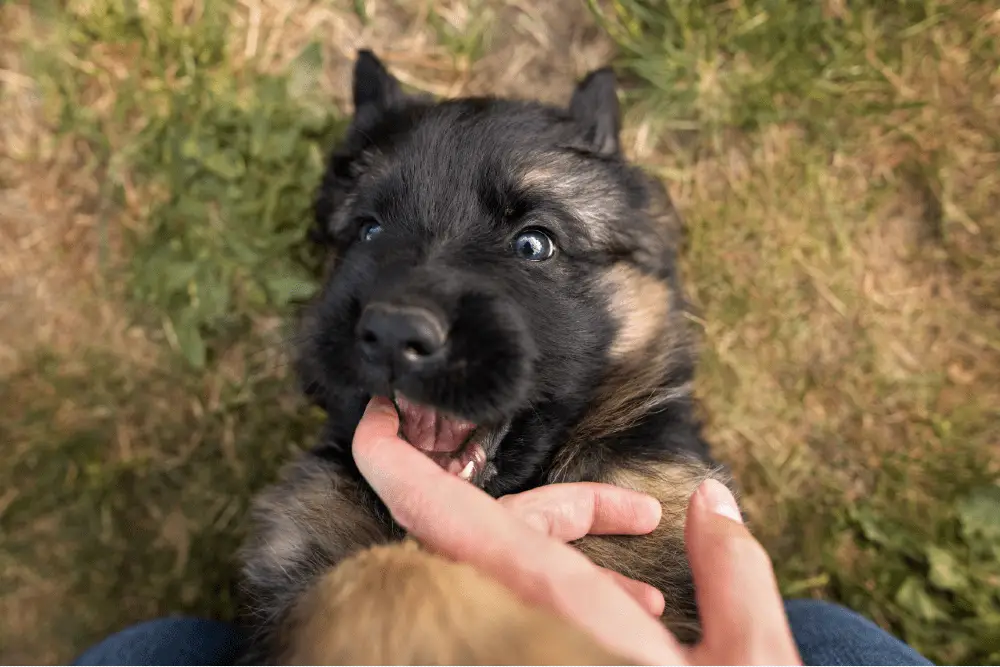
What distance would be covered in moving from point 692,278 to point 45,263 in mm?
2756

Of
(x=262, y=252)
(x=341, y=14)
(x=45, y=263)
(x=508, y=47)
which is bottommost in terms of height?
(x=45, y=263)

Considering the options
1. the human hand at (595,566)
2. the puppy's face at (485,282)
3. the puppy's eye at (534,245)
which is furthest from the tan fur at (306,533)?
the puppy's eye at (534,245)

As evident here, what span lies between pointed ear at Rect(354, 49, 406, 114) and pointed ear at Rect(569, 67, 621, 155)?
0.61 meters

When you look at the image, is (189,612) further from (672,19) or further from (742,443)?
(672,19)

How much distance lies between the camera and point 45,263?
2.93 metres

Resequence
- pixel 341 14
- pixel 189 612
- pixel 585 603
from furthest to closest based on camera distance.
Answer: pixel 341 14
pixel 189 612
pixel 585 603

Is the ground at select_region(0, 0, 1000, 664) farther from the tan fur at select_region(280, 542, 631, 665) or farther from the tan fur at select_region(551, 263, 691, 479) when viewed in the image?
the tan fur at select_region(280, 542, 631, 665)

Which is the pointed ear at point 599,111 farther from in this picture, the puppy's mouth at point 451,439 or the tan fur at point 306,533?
the tan fur at point 306,533

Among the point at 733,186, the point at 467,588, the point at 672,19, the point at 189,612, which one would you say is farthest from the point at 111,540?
the point at 672,19

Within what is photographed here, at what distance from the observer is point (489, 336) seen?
156cm

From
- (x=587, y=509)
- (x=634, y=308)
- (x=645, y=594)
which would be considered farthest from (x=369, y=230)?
(x=645, y=594)

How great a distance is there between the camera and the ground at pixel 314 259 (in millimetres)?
2805

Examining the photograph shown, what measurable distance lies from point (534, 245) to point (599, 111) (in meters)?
0.65

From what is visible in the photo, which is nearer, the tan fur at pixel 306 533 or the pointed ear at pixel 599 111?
the tan fur at pixel 306 533
